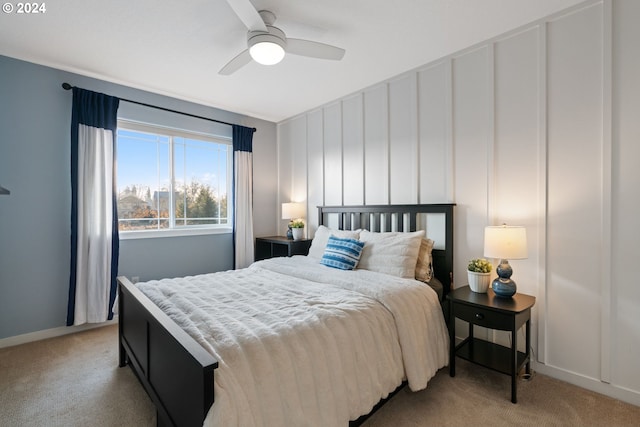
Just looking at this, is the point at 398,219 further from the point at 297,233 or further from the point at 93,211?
the point at 93,211

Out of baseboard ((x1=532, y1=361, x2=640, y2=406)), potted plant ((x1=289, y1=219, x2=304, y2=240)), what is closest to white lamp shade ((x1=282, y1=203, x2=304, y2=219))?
potted plant ((x1=289, y1=219, x2=304, y2=240))

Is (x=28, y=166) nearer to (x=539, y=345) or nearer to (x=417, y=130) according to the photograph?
(x=417, y=130)

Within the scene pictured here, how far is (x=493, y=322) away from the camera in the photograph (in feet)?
6.57

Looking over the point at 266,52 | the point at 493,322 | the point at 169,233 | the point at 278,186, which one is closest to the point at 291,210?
the point at 278,186

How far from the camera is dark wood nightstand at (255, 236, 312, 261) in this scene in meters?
3.95

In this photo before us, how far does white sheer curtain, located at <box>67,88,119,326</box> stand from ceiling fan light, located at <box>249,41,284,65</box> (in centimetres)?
210

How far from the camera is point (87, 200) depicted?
3104 mm

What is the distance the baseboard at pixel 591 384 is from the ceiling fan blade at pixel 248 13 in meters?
3.23

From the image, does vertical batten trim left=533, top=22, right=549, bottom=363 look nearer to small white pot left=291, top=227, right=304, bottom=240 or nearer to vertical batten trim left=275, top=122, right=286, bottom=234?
small white pot left=291, top=227, right=304, bottom=240

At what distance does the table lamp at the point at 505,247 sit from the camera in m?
2.09

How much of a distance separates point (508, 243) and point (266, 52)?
2238mm

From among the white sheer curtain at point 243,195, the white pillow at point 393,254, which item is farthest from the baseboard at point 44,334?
the white pillow at point 393,254

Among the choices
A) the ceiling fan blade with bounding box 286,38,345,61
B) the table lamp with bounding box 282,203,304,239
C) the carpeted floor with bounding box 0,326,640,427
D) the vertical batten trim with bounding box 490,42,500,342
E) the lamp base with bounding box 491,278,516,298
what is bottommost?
the carpeted floor with bounding box 0,326,640,427

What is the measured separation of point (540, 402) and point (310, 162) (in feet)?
11.4
